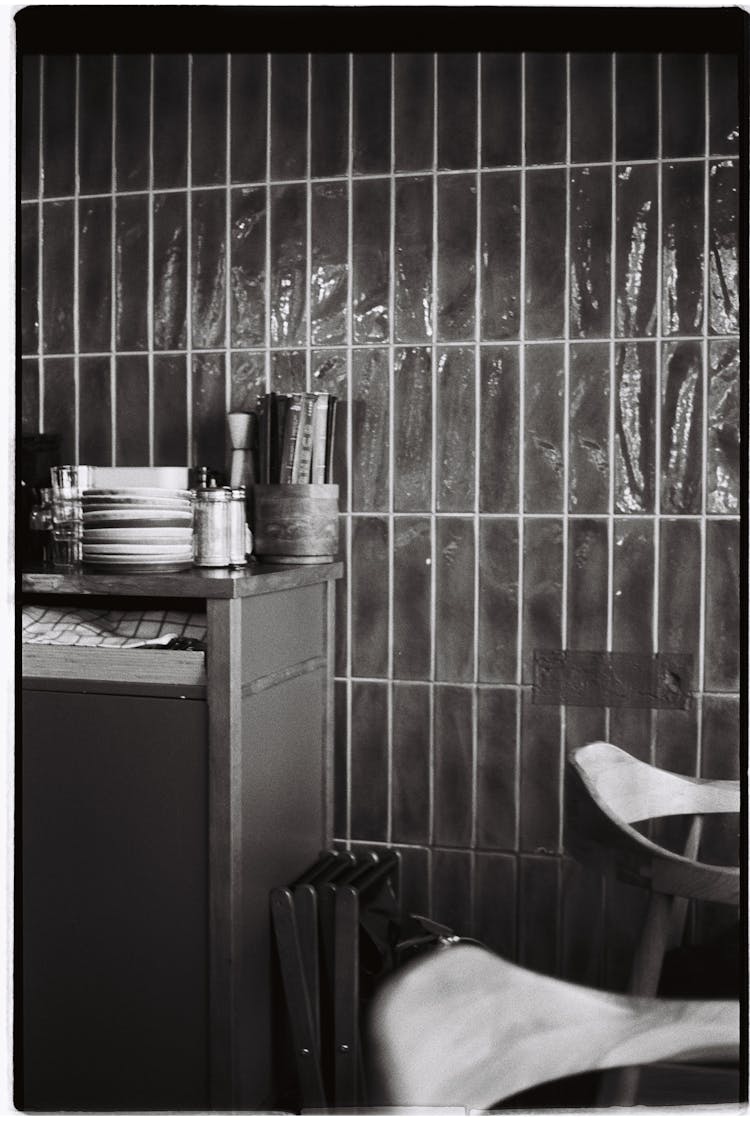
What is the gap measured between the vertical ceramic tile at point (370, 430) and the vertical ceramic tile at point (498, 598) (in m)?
0.28

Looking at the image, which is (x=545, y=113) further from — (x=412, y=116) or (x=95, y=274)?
(x=95, y=274)

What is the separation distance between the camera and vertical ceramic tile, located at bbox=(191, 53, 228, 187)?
8.13 feet

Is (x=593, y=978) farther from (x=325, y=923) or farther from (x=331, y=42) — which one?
(x=331, y=42)

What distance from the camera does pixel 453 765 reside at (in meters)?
2.39

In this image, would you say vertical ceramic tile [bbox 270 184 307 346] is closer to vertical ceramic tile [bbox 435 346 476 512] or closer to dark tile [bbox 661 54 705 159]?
vertical ceramic tile [bbox 435 346 476 512]

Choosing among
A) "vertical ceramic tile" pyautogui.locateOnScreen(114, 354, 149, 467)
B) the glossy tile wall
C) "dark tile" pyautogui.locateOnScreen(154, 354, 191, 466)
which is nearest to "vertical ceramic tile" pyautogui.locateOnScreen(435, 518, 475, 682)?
the glossy tile wall

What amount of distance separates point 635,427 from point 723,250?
442mm

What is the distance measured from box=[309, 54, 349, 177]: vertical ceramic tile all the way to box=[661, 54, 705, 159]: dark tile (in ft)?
2.48

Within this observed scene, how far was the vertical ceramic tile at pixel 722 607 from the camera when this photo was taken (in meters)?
2.24

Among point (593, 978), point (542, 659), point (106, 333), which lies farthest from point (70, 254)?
point (593, 978)

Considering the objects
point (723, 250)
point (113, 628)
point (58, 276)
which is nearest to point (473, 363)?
point (723, 250)

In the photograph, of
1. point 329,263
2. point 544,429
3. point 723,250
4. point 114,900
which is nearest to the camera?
point 114,900

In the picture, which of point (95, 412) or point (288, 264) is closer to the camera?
point (288, 264)

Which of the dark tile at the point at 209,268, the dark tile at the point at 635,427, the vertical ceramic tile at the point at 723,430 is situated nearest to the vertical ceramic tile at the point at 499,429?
the dark tile at the point at 635,427
